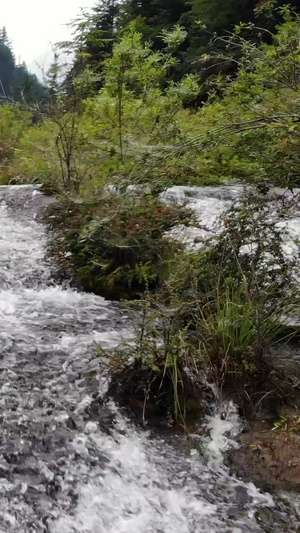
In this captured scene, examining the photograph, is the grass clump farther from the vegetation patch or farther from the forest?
the vegetation patch

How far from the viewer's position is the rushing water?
2980 mm

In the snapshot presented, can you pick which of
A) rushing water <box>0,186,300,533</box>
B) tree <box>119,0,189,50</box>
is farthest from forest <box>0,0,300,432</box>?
tree <box>119,0,189,50</box>

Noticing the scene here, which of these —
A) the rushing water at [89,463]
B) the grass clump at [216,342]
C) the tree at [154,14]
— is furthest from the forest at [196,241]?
the tree at [154,14]

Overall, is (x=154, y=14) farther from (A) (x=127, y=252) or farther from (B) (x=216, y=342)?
(B) (x=216, y=342)

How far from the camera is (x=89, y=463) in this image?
3363 millimetres

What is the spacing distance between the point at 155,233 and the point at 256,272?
202 centimetres

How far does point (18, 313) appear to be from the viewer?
5.37m

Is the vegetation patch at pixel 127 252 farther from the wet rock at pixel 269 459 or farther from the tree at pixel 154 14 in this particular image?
the tree at pixel 154 14

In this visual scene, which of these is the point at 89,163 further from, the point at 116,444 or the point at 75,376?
the point at 116,444

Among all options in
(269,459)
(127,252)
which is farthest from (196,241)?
(269,459)

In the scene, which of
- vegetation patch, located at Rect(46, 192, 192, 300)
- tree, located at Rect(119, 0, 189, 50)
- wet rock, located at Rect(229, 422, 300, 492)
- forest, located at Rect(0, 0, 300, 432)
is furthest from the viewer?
tree, located at Rect(119, 0, 189, 50)

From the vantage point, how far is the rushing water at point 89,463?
2.98 metres

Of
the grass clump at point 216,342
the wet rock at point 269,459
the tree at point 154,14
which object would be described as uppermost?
the tree at point 154,14

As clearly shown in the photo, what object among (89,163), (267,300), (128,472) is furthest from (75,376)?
(89,163)
